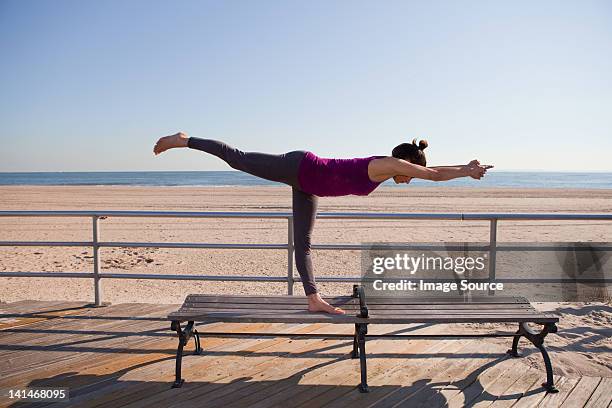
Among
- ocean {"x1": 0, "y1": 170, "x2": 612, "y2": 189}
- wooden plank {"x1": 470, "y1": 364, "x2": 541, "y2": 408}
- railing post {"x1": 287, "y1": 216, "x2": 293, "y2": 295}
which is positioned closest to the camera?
wooden plank {"x1": 470, "y1": 364, "x2": 541, "y2": 408}

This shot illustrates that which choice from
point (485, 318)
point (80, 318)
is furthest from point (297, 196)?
point (80, 318)

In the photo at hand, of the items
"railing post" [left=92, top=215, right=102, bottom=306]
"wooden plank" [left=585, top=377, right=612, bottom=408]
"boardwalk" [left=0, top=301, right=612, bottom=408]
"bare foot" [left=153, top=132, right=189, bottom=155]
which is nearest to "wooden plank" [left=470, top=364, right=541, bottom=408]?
"boardwalk" [left=0, top=301, right=612, bottom=408]

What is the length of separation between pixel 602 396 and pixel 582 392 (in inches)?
4.2

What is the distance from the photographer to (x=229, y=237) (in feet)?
38.8

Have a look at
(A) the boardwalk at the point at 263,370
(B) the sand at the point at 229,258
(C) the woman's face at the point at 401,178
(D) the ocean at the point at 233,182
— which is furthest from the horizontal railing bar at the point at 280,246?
(D) the ocean at the point at 233,182

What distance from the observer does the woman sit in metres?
2.59

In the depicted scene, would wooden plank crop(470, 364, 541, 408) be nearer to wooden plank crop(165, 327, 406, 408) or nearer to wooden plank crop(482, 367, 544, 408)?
wooden plank crop(482, 367, 544, 408)

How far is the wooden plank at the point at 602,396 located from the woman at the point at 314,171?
1558mm

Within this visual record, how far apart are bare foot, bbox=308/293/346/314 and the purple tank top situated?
29.5 inches

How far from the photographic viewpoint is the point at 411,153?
2.72m

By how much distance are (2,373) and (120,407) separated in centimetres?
113

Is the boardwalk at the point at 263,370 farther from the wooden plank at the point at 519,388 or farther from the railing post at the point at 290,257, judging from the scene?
the railing post at the point at 290,257

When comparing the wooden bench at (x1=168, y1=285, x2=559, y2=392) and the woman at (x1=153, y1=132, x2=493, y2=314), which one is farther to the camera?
the wooden bench at (x1=168, y1=285, x2=559, y2=392)

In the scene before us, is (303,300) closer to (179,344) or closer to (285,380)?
(285,380)
